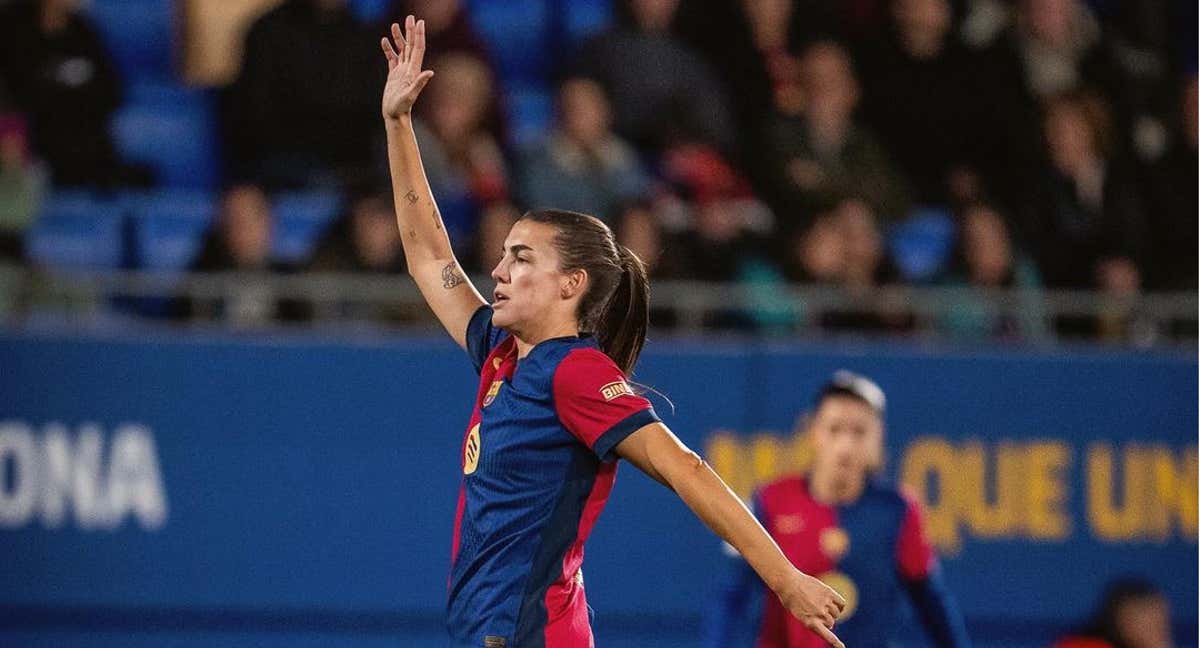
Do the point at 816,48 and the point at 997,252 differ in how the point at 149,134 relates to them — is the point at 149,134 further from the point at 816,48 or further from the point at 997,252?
the point at 997,252

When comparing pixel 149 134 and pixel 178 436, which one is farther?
pixel 149 134

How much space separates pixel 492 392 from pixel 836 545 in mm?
2270

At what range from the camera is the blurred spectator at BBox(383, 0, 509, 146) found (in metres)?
9.25

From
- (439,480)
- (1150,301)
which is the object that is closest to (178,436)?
(439,480)

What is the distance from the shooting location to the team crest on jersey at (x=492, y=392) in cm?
416

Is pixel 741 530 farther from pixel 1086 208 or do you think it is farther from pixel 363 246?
pixel 1086 208

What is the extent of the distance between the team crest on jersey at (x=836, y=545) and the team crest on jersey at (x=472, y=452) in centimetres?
223

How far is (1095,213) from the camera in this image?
9500mm

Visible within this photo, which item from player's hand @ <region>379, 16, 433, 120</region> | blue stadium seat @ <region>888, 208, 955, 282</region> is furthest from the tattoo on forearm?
blue stadium seat @ <region>888, 208, 955, 282</region>

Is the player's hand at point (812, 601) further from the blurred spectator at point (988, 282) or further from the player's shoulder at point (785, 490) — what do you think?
the blurred spectator at point (988, 282)

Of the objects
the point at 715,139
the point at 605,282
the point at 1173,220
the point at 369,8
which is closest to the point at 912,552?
the point at 605,282

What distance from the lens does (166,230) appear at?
28.7 feet

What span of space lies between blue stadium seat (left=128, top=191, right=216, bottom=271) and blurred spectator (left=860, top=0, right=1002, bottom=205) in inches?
145

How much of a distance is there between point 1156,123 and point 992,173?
1.04 metres
